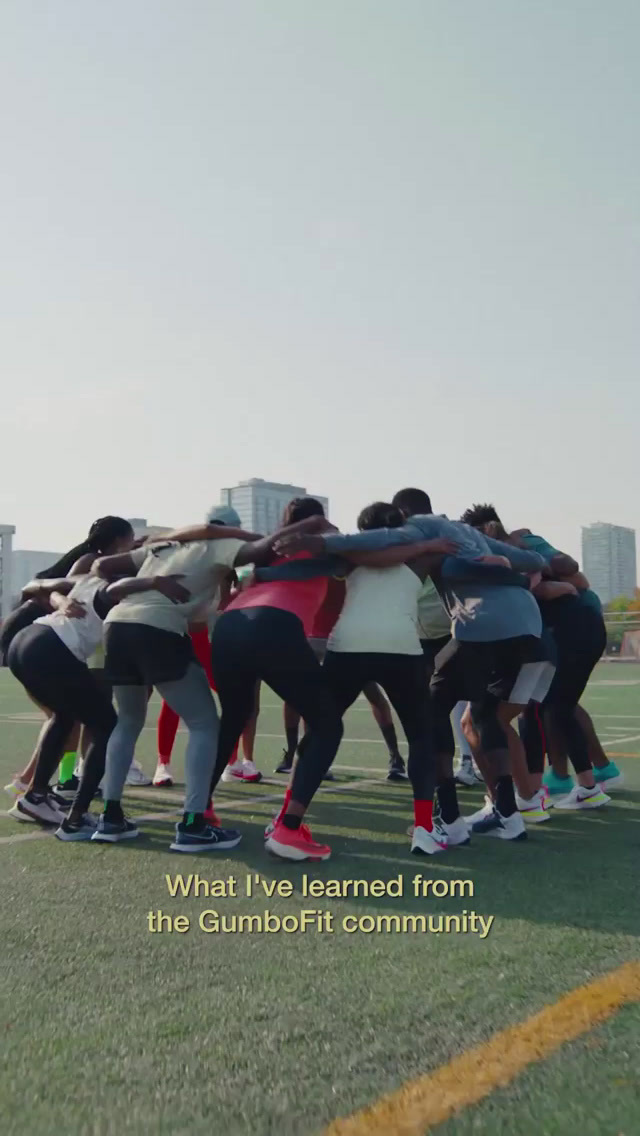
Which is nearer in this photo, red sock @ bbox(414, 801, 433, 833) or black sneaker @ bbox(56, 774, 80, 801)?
red sock @ bbox(414, 801, 433, 833)

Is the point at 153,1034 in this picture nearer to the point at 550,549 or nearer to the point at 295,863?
the point at 295,863

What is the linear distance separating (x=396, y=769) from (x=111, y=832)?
3152mm

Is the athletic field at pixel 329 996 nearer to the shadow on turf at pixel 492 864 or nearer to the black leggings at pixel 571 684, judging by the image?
the shadow on turf at pixel 492 864

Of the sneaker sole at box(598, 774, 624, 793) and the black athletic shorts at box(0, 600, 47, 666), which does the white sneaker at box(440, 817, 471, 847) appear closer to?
the sneaker sole at box(598, 774, 624, 793)

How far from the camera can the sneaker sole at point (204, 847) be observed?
17.9 ft

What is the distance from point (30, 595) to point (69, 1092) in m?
4.79

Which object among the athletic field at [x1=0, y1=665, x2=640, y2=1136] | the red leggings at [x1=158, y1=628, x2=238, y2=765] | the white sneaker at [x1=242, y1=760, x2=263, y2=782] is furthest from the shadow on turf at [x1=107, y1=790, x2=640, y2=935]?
the white sneaker at [x1=242, y1=760, x2=263, y2=782]

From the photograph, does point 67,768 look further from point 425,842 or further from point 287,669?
point 425,842

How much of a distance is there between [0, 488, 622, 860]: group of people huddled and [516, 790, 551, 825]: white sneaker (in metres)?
0.01

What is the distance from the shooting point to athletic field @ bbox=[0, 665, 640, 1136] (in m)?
2.44

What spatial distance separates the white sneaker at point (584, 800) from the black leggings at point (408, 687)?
183 cm

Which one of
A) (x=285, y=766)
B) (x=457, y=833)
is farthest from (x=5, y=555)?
(x=457, y=833)

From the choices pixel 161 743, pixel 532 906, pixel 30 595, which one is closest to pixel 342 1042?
pixel 532 906

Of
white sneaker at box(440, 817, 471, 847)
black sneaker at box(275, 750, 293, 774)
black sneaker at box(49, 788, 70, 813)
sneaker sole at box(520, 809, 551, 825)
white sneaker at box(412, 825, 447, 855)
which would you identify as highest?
white sneaker at box(412, 825, 447, 855)
